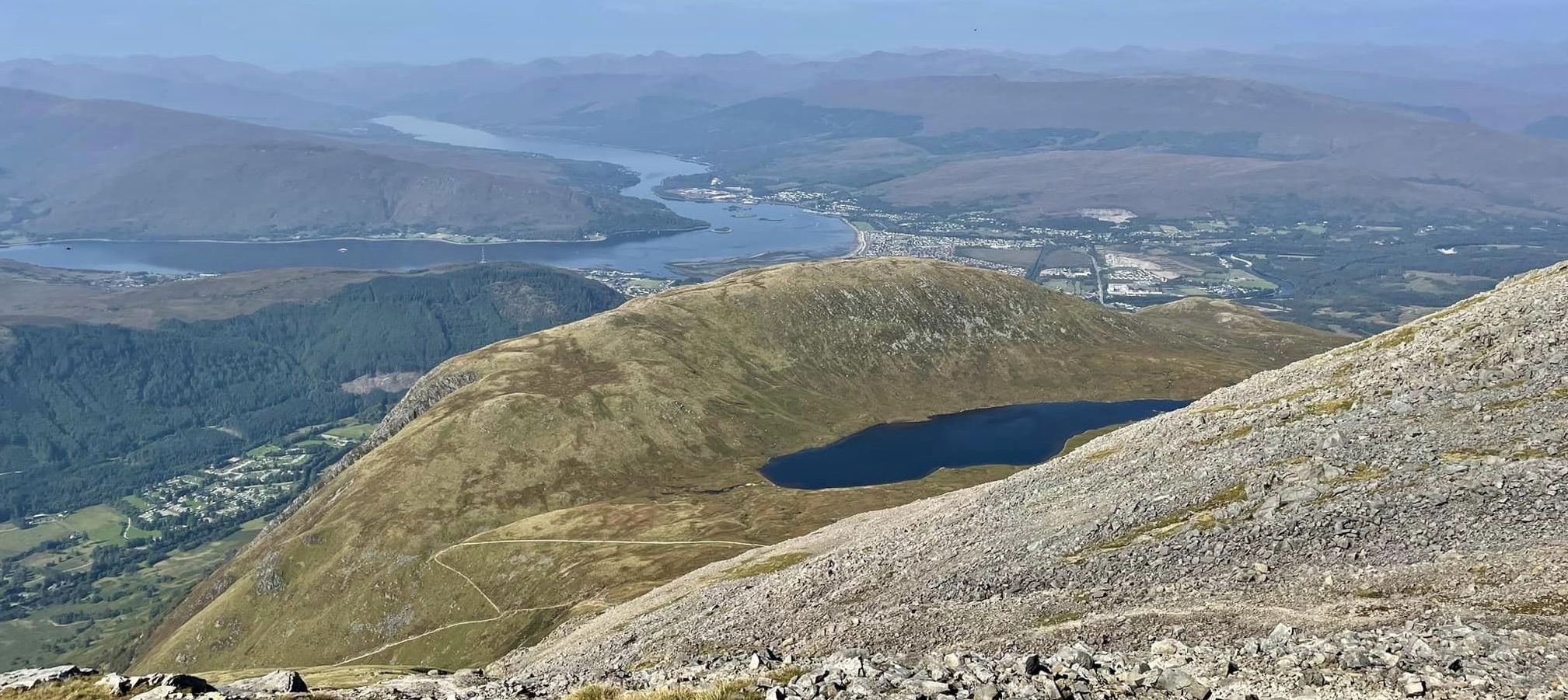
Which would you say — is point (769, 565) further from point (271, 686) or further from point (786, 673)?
point (271, 686)

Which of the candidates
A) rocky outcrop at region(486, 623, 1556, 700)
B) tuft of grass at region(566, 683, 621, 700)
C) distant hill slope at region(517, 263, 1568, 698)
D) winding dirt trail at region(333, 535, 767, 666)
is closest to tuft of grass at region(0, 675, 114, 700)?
tuft of grass at region(566, 683, 621, 700)

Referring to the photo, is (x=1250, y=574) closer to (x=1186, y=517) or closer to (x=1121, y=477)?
(x=1186, y=517)

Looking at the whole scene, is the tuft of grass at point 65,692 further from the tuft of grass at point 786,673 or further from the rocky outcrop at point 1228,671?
the tuft of grass at point 786,673

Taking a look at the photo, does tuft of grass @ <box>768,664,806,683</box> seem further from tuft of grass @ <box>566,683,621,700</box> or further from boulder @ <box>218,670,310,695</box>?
boulder @ <box>218,670,310,695</box>

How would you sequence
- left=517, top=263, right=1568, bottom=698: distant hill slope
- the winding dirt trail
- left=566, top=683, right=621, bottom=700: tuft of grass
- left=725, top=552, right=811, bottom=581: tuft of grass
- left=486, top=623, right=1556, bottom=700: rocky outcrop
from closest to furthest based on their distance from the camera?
1. left=486, top=623, right=1556, bottom=700: rocky outcrop
2. left=517, top=263, right=1568, bottom=698: distant hill slope
3. left=566, top=683, right=621, bottom=700: tuft of grass
4. left=725, top=552, right=811, bottom=581: tuft of grass
5. the winding dirt trail

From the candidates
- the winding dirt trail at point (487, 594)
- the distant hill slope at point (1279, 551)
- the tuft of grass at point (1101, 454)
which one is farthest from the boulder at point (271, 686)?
the winding dirt trail at point (487, 594)

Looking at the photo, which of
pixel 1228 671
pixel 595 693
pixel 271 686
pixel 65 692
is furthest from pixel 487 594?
pixel 1228 671
